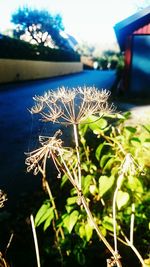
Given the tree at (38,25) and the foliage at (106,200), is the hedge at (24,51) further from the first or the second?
the foliage at (106,200)

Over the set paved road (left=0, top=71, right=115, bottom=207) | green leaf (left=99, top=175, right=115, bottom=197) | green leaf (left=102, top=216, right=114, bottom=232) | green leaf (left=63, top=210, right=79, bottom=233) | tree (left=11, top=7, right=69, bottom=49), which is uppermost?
tree (left=11, top=7, right=69, bottom=49)

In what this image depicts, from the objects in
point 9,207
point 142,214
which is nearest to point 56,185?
point 9,207

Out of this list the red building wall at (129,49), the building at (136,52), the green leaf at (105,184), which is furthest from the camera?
the red building wall at (129,49)

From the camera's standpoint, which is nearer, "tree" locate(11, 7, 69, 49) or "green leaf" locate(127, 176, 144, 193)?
"green leaf" locate(127, 176, 144, 193)

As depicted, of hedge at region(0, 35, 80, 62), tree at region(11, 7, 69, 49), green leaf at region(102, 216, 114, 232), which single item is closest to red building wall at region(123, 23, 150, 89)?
hedge at region(0, 35, 80, 62)

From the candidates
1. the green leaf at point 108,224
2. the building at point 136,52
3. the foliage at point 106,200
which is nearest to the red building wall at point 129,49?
the building at point 136,52

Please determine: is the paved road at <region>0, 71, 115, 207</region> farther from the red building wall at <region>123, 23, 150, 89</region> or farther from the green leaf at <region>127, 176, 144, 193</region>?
the red building wall at <region>123, 23, 150, 89</region>

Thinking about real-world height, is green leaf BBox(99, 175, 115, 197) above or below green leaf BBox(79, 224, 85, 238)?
above

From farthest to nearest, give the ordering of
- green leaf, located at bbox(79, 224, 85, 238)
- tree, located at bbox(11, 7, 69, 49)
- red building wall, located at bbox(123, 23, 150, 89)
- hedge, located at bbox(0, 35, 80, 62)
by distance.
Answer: tree, located at bbox(11, 7, 69, 49), hedge, located at bbox(0, 35, 80, 62), red building wall, located at bbox(123, 23, 150, 89), green leaf, located at bbox(79, 224, 85, 238)
